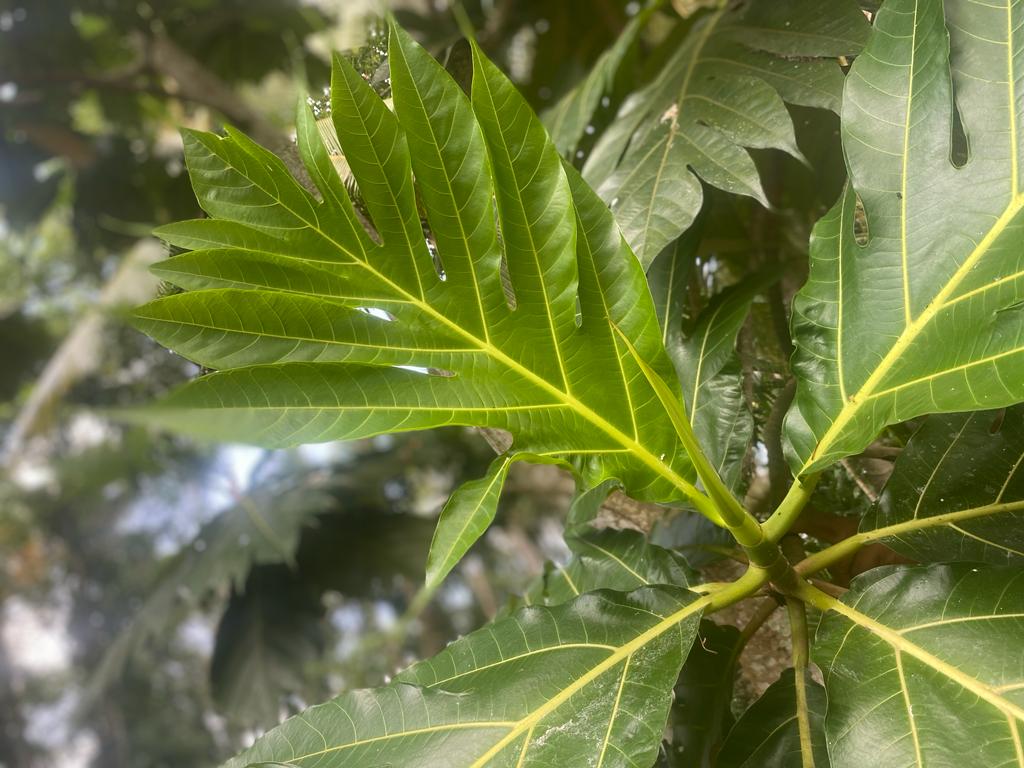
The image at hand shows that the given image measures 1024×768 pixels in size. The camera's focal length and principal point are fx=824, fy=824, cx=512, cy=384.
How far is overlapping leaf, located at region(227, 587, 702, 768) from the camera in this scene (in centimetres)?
34

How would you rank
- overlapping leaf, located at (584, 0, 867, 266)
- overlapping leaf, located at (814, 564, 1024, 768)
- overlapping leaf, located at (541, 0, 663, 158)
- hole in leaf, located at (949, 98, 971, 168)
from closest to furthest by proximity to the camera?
overlapping leaf, located at (814, 564, 1024, 768)
hole in leaf, located at (949, 98, 971, 168)
overlapping leaf, located at (584, 0, 867, 266)
overlapping leaf, located at (541, 0, 663, 158)

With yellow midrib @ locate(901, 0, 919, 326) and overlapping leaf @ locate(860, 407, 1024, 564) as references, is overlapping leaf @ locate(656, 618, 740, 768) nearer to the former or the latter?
overlapping leaf @ locate(860, 407, 1024, 564)

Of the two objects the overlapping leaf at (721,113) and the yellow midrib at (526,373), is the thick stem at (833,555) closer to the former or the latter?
the yellow midrib at (526,373)

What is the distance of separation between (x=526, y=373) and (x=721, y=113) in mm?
298

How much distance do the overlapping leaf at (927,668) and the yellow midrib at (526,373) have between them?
0.09m

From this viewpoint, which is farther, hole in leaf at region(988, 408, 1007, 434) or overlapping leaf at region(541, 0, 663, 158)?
overlapping leaf at region(541, 0, 663, 158)

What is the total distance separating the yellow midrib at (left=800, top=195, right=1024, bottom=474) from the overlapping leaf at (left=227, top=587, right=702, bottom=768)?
0.10m

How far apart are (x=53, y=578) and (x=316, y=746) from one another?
205cm

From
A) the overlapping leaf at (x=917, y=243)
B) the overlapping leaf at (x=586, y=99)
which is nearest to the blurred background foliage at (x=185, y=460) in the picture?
the overlapping leaf at (x=586, y=99)

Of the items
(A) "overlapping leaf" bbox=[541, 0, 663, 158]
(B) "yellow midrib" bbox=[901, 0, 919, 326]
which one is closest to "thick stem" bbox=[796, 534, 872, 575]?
(B) "yellow midrib" bbox=[901, 0, 919, 326]

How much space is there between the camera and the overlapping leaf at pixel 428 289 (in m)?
0.36

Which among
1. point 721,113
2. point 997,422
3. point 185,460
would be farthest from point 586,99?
point 185,460

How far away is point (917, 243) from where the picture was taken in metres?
0.36

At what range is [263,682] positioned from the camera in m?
1.12
